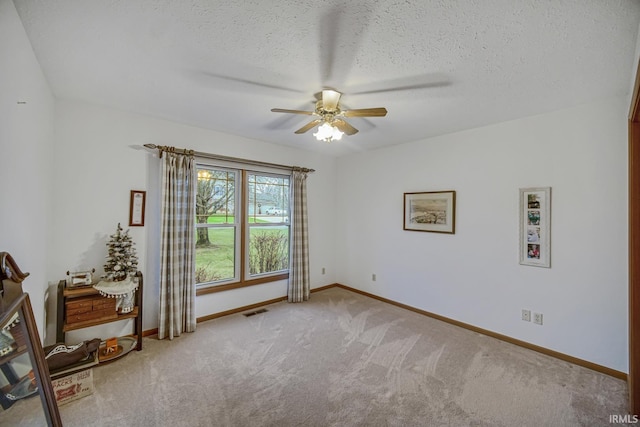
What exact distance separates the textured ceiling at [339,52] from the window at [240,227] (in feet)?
4.11

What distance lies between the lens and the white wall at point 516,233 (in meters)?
2.49

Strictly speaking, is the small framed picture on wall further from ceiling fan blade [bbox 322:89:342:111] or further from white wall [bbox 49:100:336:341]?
ceiling fan blade [bbox 322:89:342:111]

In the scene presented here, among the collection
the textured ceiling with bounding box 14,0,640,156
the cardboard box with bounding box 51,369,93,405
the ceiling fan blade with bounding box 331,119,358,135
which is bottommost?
the cardboard box with bounding box 51,369,93,405

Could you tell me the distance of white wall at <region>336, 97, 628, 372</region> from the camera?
2.49 meters

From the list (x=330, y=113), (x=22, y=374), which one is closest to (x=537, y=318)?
(x=330, y=113)

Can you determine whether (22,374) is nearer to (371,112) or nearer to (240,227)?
(240,227)

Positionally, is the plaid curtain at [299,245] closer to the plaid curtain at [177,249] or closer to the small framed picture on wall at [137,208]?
the plaid curtain at [177,249]

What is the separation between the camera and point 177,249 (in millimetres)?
3172

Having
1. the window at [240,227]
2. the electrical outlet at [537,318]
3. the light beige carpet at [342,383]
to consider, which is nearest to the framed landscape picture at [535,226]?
the electrical outlet at [537,318]

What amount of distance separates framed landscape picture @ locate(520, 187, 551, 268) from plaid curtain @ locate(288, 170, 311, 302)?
2948 mm

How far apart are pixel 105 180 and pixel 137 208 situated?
0.42 meters

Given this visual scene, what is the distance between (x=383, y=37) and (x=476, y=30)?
1.79ft

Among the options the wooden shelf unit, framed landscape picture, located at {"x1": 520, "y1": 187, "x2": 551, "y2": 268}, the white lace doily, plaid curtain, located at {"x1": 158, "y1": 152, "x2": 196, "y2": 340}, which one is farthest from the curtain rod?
framed landscape picture, located at {"x1": 520, "y1": 187, "x2": 551, "y2": 268}

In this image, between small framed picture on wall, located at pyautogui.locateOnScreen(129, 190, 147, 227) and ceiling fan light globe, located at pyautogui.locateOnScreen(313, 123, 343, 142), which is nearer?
ceiling fan light globe, located at pyautogui.locateOnScreen(313, 123, 343, 142)
